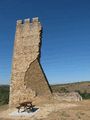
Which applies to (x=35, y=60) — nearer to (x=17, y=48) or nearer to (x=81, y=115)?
(x=17, y=48)

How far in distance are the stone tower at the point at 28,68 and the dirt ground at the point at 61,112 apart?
2191 mm

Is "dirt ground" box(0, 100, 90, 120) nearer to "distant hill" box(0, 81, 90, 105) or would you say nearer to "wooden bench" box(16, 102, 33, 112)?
"wooden bench" box(16, 102, 33, 112)

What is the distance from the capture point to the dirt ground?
16.1m

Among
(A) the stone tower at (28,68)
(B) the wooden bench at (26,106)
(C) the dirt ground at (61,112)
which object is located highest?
(A) the stone tower at (28,68)

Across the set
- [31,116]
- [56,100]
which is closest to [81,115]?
[31,116]

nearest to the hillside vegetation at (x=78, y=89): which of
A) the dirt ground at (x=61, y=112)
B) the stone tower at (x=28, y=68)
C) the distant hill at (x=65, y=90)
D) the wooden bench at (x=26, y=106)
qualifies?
the distant hill at (x=65, y=90)

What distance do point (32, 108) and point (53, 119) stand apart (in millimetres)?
3312

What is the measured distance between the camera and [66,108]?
18.1 metres

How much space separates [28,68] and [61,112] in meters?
6.67

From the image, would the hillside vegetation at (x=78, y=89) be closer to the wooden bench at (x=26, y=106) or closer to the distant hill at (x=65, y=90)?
the distant hill at (x=65, y=90)

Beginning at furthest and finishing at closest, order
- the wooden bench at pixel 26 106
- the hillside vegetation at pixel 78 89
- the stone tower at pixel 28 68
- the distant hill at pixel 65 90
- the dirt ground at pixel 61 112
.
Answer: the hillside vegetation at pixel 78 89 → the distant hill at pixel 65 90 → the stone tower at pixel 28 68 → the wooden bench at pixel 26 106 → the dirt ground at pixel 61 112

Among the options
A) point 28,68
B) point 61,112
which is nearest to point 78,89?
point 28,68

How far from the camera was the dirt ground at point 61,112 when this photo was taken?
52.7ft

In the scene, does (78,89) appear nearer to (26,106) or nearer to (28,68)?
(28,68)
